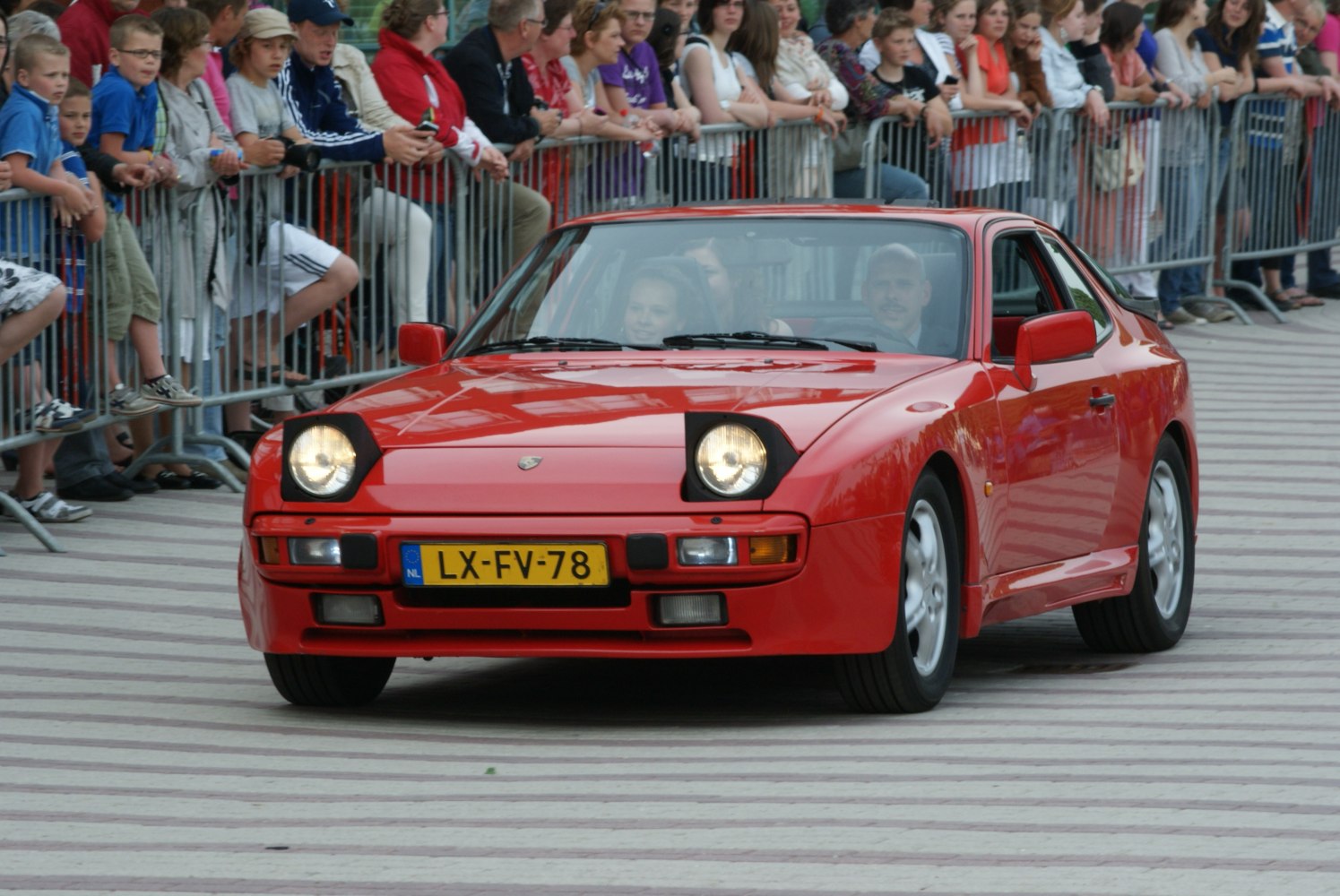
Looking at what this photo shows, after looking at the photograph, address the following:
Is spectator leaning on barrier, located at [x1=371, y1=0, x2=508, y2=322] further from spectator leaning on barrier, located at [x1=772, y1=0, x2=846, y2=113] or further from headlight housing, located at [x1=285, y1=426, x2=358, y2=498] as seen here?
headlight housing, located at [x1=285, y1=426, x2=358, y2=498]

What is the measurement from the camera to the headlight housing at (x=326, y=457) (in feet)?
23.1

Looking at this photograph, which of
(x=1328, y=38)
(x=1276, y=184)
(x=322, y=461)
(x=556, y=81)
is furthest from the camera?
(x=1328, y=38)

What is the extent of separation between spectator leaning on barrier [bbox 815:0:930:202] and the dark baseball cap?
178 inches

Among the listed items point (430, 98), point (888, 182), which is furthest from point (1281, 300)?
point (430, 98)

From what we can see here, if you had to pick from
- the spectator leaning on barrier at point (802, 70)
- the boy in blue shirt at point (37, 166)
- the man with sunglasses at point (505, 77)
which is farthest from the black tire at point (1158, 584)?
the spectator leaning on barrier at point (802, 70)

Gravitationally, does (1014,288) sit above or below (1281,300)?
above

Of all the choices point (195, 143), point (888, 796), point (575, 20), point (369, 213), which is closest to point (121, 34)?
point (195, 143)

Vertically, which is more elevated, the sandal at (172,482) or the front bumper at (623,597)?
the front bumper at (623,597)

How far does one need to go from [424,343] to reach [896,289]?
1525 millimetres

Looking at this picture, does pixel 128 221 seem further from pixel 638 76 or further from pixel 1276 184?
pixel 1276 184

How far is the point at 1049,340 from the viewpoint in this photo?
7914 millimetres

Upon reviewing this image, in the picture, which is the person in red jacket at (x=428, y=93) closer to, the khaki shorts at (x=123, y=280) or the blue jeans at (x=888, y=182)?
the khaki shorts at (x=123, y=280)

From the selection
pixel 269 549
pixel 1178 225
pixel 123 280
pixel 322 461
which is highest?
pixel 322 461

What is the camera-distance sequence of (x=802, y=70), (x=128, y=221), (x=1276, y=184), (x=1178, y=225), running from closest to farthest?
1. (x=128, y=221)
2. (x=802, y=70)
3. (x=1178, y=225)
4. (x=1276, y=184)
